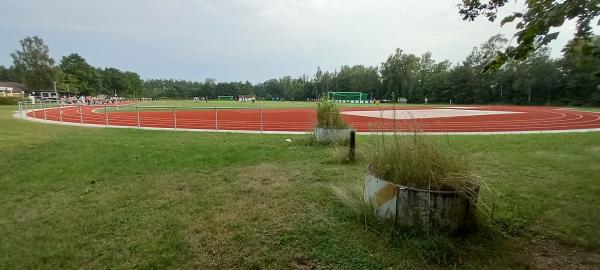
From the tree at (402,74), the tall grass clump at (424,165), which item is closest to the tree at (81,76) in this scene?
the tree at (402,74)

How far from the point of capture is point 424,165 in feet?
11.7

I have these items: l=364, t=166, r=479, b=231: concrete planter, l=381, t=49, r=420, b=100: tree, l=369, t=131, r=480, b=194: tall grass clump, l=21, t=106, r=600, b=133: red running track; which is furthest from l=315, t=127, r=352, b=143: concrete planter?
l=381, t=49, r=420, b=100: tree

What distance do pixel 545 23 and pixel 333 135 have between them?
6915 millimetres

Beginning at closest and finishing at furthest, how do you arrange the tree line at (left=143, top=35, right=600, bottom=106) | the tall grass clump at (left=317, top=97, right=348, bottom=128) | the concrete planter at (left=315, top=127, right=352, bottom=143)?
the concrete planter at (left=315, top=127, right=352, bottom=143) → the tall grass clump at (left=317, top=97, right=348, bottom=128) → the tree line at (left=143, top=35, right=600, bottom=106)

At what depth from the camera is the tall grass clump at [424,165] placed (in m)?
3.44

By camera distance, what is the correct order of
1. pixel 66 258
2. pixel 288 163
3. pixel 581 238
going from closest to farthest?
pixel 66 258 < pixel 581 238 < pixel 288 163

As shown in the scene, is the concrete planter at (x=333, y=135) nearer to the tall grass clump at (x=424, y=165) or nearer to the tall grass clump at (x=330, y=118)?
the tall grass clump at (x=330, y=118)

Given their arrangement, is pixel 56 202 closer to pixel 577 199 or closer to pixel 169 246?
pixel 169 246

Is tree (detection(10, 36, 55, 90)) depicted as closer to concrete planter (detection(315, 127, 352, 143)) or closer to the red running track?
the red running track

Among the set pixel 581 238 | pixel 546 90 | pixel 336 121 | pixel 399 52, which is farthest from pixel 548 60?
pixel 581 238

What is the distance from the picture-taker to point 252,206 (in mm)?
4547

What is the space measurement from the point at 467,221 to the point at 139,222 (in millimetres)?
3539

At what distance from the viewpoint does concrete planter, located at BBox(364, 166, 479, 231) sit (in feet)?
11.0

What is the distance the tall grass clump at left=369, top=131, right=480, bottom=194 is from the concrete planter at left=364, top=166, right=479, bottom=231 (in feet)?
0.36
